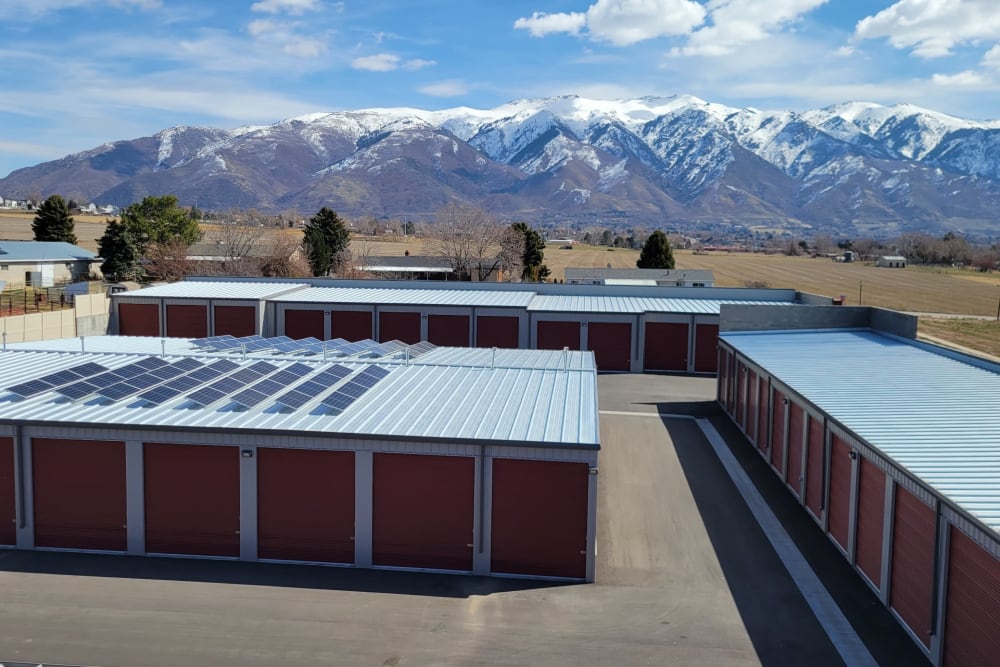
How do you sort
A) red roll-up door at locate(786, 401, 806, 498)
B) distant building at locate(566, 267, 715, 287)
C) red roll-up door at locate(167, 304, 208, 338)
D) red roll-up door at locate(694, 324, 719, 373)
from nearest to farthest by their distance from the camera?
red roll-up door at locate(786, 401, 806, 498)
red roll-up door at locate(694, 324, 719, 373)
red roll-up door at locate(167, 304, 208, 338)
distant building at locate(566, 267, 715, 287)

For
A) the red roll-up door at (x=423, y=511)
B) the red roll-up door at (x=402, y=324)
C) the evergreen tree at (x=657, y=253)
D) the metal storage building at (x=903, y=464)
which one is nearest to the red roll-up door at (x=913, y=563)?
the metal storage building at (x=903, y=464)

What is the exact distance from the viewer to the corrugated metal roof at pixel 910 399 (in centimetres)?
1381

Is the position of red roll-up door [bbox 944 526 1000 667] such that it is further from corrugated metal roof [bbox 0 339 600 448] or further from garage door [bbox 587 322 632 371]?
garage door [bbox 587 322 632 371]

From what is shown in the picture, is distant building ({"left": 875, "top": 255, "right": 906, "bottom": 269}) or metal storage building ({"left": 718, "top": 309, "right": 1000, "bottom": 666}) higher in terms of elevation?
distant building ({"left": 875, "top": 255, "right": 906, "bottom": 269})

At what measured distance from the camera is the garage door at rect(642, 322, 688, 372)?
4166cm

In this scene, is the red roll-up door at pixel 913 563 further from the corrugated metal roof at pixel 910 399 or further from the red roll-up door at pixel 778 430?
the red roll-up door at pixel 778 430

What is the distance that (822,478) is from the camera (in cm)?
1944

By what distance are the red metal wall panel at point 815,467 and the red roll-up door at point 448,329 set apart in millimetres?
22838

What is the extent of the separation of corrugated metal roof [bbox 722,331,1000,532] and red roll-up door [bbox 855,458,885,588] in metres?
0.78

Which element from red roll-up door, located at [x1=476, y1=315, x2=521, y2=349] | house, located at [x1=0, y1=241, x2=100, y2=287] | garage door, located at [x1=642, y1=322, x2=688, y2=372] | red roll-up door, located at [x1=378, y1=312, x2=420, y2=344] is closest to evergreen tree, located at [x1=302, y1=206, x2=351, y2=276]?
house, located at [x1=0, y1=241, x2=100, y2=287]

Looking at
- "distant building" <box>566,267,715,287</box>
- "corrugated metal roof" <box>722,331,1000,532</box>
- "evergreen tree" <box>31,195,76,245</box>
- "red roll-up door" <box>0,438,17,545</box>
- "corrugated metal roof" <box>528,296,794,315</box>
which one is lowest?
"red roll-up door" <box>0,438,17,545</box>

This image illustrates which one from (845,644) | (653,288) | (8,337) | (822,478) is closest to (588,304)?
(653,288)

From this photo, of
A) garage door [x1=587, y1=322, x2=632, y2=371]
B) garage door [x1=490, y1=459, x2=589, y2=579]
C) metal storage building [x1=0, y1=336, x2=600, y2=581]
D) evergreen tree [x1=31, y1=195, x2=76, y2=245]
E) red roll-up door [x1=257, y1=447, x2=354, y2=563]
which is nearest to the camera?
garage door [x1=490, y1=459, x2=589, y2=579]

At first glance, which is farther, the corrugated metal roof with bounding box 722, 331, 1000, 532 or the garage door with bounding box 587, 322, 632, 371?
the garage door with bounding box 587, 322, 632, 371
